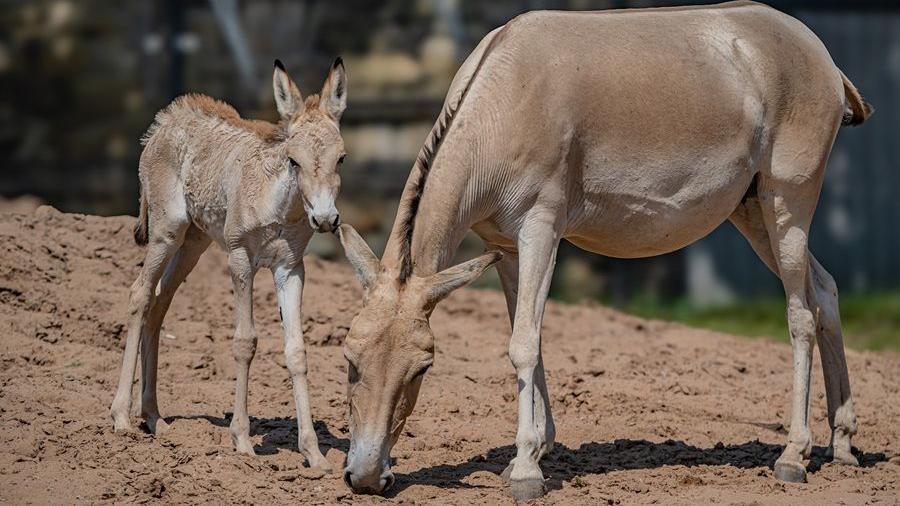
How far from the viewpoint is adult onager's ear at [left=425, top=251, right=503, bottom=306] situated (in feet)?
23.0

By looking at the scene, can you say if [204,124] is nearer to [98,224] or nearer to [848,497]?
[98,224]

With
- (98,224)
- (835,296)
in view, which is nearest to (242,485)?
(835,296)

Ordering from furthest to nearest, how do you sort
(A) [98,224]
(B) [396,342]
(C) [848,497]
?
(A) [98,224] → (C) [848,497] → (B) [396,342]

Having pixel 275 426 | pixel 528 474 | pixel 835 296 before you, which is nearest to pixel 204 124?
pixel 275 426

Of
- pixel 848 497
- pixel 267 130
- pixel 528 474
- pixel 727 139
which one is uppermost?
pixel 267 130

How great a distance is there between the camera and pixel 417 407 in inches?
359

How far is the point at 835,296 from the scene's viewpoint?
29.2 ft

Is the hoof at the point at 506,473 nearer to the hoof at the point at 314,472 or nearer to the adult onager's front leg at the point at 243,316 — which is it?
the hoof at the point at 314,472

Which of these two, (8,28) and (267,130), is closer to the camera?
(267,130)

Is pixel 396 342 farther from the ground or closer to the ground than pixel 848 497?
farther from the ground

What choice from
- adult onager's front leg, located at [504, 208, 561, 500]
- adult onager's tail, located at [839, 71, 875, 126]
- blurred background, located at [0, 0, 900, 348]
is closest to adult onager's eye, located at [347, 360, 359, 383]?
adult onager's front leg, located at [504, 208, 561, 500]

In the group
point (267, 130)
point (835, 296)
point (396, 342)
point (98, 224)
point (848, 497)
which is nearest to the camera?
point (396, 342)

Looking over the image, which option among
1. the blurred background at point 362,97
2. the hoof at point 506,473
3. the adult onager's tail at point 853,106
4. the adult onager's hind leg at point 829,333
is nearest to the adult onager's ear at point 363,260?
the hoof at point 506,473

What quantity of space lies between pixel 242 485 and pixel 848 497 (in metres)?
3.38
